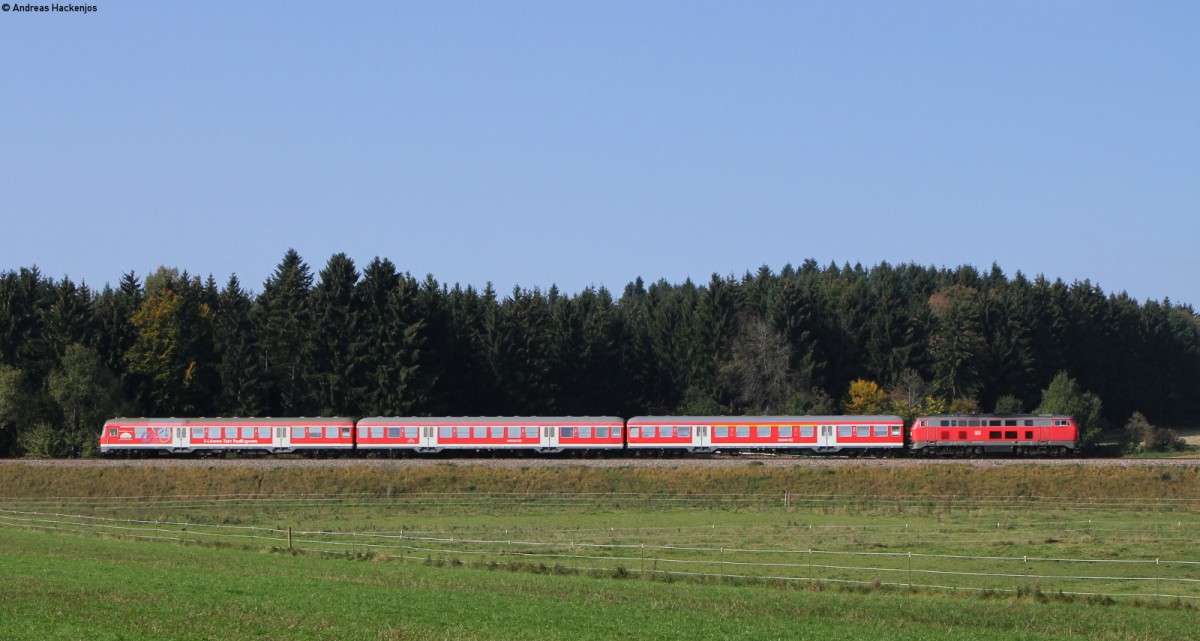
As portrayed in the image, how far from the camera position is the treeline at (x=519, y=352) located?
3479 inches

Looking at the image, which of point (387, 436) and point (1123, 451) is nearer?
point (387, 436)

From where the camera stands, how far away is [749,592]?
32.3 meters

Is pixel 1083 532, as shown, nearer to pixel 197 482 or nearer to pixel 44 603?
pixel 44 603

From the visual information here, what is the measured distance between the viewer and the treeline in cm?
8838

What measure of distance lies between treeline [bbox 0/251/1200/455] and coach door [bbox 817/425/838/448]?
67.1ft

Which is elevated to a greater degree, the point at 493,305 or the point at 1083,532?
the point at 493,305

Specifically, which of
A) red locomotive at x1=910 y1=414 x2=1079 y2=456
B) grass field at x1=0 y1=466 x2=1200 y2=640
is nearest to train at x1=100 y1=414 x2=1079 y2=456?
red locomotive at x1=910 y1=414 x2=1079 y2=456

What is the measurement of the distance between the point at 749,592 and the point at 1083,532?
2029 cm

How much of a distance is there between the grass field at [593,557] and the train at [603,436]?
905 cm

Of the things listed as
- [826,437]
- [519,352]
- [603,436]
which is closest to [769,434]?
[826,437]

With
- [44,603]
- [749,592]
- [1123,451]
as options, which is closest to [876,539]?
[749,592]

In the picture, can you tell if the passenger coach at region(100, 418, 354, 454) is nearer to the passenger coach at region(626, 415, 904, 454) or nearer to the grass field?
the grass field

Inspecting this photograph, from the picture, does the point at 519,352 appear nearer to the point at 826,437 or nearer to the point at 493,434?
the point at 493,434

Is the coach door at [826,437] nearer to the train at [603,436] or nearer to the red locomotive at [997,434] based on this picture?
the train at [603,436]
